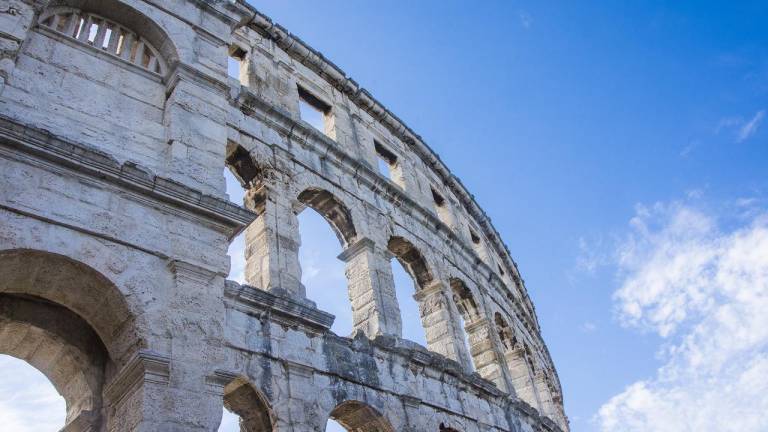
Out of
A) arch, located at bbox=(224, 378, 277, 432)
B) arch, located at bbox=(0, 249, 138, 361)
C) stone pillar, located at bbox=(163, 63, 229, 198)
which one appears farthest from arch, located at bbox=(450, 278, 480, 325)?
arch, located at bbox=(0, 249, 138, 361)

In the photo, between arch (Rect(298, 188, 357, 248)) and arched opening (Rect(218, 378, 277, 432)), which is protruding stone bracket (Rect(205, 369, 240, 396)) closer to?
arched opening (Rect(218, 378, 277, 432))

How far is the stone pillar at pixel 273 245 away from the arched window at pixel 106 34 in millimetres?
2244

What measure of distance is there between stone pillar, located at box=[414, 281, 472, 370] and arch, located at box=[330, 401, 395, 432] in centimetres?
243

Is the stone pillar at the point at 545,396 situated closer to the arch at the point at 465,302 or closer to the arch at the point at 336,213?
the arch at the point at 465,302

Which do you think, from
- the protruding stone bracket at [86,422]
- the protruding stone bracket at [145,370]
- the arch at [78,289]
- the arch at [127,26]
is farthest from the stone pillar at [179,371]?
the arch at [127,26]

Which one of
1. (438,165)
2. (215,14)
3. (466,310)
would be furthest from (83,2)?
(438,165)

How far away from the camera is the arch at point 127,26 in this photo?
6703mm

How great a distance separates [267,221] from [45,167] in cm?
343

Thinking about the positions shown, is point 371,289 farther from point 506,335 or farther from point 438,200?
point 438,200

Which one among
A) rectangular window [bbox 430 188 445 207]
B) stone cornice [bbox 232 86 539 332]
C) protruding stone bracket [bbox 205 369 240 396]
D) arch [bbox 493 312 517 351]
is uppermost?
rectangular window [bbox 430 188 445 207]

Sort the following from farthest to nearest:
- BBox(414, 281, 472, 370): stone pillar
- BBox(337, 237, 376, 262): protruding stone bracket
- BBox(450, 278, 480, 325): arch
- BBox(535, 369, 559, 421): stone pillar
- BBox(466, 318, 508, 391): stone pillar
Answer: BBox(535, 369, 559, 421): stone pillar, BBox(450, 278, 480, 325): arch, BBox(466, 318, 508, 391): stone pillar, BBox(414, 281, 472, 370): stone pillar, BBox(337, 237, 376, 262): protruding stone bracket

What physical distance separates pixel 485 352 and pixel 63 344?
776 cm

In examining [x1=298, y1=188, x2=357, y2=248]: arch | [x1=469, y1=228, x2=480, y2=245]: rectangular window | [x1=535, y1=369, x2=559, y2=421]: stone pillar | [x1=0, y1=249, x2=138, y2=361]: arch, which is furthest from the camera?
[x1=469, y1=228, x2=480, y2=245]: rectangular window

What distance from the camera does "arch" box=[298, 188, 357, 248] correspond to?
9.75 m
